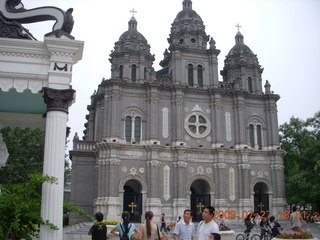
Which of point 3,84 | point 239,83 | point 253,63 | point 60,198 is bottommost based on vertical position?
point 60,198

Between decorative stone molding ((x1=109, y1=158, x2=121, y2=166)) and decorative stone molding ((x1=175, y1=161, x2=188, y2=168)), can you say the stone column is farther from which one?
decorative stone molding ((x1=175, y1=161, x2=188, y2=168))

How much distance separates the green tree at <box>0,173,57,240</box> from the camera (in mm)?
7316

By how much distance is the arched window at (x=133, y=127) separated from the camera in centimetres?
3388

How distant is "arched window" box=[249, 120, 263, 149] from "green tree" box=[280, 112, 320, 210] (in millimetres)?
3569

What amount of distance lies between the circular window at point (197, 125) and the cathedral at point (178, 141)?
93 millimetres

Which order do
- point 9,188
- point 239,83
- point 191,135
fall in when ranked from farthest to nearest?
point 239,83 → point 191,135 → point 9,188

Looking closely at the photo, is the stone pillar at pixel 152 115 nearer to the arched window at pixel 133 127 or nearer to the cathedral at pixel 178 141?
the cathedral at pixel 178 141

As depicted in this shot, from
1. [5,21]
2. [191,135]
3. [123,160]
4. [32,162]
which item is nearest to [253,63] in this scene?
[191,135]

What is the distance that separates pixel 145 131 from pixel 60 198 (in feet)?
85.8

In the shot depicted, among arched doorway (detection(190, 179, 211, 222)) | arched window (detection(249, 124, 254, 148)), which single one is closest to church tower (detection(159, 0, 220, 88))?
arched window (detection(249, 124, 254, 148))

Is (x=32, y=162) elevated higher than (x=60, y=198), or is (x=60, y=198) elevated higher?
(x=32, y=162)

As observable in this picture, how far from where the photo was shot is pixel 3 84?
8.82m

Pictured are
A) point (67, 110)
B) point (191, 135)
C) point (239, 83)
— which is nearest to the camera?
point (67, 110)

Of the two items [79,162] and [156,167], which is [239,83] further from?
[79,162]
